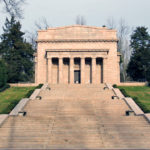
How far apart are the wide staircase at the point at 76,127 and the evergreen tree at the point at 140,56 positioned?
27.0 m

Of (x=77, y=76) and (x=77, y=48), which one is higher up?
(x=77, y=48)

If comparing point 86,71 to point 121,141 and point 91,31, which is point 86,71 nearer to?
point 91,31

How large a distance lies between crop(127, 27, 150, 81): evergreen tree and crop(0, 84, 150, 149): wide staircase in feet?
88.6

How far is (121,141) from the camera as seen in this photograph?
14.5m

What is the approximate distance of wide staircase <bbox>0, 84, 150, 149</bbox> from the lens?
14.2 meters

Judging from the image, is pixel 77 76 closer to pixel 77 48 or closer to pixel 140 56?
pixel 77 48

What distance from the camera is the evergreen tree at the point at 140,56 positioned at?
162ft

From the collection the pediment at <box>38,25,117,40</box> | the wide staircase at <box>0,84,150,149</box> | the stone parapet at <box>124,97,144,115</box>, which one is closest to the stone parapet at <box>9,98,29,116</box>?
the wide staircase at <box>0,84,150,149</box>

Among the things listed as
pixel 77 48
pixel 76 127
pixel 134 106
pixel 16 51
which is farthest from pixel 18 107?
pixel 16 51

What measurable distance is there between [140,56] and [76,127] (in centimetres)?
3671

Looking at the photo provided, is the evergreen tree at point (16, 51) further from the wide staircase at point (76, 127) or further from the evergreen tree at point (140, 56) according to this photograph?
the wide staircase at point (76, 127)

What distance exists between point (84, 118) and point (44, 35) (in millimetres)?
28865

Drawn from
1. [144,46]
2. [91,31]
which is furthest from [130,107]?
[144,46]

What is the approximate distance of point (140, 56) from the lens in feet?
164
